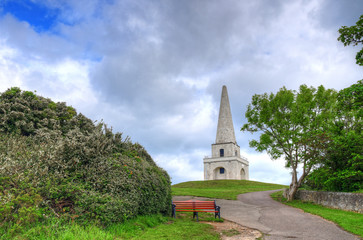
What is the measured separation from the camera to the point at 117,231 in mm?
7508

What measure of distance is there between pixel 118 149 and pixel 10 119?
7.79 m

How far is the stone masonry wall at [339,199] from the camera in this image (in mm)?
13841

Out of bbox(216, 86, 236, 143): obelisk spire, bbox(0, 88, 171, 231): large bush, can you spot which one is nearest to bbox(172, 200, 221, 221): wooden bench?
bbox(0, 88, 171, 231): large bush

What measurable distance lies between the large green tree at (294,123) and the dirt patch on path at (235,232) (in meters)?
11.7

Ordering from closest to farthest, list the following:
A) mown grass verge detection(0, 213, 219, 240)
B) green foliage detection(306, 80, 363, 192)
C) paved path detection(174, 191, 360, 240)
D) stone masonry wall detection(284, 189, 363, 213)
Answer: mown grass verge detection(0, 213, 219, 240) → paved path detection(174, 191, 360, 240) → stone masonry wall detection(284, 189, 363, 213) → green foliage detection(306, 80, 363, 192)

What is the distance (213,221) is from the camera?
11.4 meters

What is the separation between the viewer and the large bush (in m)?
7.08

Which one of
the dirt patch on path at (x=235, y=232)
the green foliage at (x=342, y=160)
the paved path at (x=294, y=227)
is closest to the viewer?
the dirt patch on path at (x=235, y=232)

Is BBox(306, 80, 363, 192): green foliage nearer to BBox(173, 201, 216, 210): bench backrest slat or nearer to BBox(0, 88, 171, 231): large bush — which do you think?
BBox(173, 201, 216, 210): bench backrest slat

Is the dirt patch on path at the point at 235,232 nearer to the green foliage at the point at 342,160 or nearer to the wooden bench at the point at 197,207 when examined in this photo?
the wooden bench at the point at 197,207

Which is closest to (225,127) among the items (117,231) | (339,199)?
(339,199)

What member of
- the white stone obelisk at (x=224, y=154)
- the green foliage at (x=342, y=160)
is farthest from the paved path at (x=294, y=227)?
the white stone obelisk at (x=224, y=154)

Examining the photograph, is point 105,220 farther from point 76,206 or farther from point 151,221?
point 151,221

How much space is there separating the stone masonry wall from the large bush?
10.2 meters
